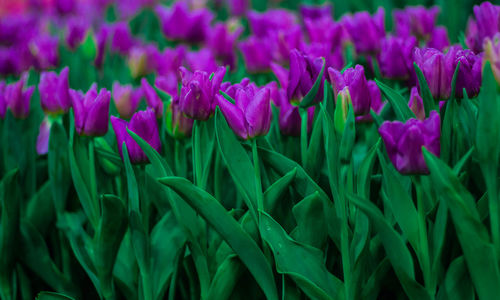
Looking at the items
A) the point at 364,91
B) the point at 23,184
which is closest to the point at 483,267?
the point at 364,91

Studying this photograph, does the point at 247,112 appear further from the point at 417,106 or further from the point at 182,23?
the point at 182,23

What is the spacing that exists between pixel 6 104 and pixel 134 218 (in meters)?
0.57

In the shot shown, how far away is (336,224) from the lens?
3.30 ft

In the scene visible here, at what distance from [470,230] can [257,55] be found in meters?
0.98

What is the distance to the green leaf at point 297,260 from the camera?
3.15 ft

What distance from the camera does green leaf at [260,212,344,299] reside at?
3.15 feet

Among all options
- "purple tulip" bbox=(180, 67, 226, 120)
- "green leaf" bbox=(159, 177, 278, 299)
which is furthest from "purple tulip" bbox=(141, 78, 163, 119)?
"green leaf" bbox=(159, 177, 278, 299)

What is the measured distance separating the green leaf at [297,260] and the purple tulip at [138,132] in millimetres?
259

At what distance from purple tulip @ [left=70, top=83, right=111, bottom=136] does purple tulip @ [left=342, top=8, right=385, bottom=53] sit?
2.64 feet

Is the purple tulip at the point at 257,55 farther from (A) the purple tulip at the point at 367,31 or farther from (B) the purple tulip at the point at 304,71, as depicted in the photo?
(B) the purple tulip at the point at 304,71

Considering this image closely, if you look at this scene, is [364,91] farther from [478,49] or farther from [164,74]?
[164,74]

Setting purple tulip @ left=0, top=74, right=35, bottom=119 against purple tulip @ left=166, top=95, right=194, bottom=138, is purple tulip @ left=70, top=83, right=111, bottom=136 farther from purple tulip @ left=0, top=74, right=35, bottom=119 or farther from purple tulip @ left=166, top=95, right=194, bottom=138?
purple tulip @ left=0, top=74, right=35, bottom=119

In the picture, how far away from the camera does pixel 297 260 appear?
974 millimetres

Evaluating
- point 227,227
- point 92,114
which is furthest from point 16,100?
point 227,227
